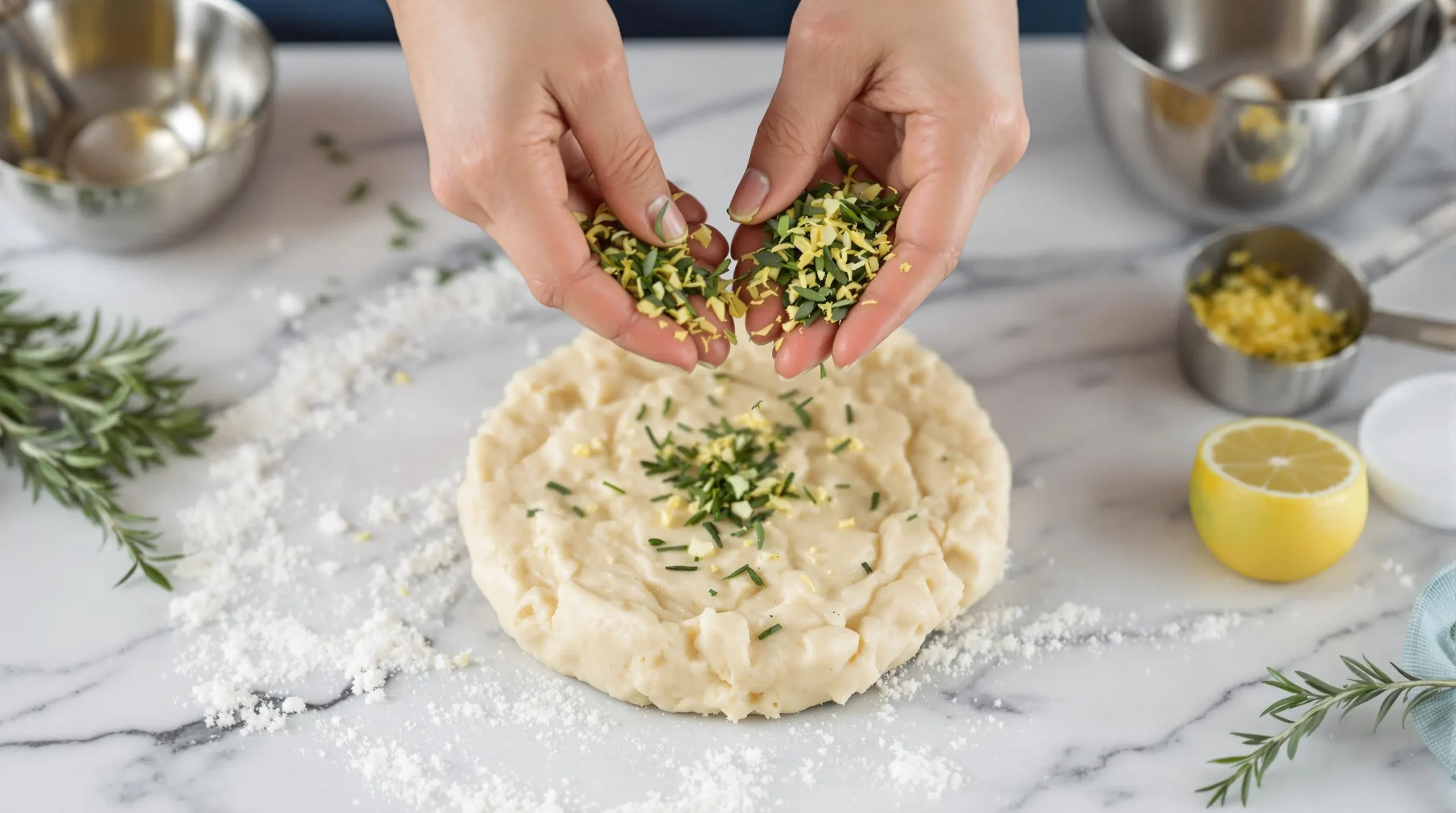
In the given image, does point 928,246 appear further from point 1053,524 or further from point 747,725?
point 747,725

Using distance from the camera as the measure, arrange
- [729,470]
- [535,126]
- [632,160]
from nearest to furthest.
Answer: [535,126]
[632,160]
[729,470]

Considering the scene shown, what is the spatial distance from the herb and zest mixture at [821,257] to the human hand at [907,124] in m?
0.04

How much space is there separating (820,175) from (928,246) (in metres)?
0.40

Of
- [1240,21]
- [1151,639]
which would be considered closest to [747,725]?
[1151,639]

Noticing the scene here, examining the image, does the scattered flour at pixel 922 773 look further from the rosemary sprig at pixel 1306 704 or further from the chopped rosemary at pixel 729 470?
the chopped rosemary at pixel 729 470

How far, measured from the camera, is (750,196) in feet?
9.59

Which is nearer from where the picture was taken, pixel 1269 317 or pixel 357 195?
pixel 1269 317

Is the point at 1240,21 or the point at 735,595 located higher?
the point at 1240,21

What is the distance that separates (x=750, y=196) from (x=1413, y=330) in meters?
1.83

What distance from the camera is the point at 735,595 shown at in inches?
118

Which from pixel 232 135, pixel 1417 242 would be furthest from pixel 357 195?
pixel 1417 242

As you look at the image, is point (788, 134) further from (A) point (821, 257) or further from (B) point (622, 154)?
(B) point (622, 154)

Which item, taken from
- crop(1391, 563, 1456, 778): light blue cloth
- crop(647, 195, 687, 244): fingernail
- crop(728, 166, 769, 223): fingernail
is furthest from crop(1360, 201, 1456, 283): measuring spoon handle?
crop(647, 195, 687, 244): fingernail

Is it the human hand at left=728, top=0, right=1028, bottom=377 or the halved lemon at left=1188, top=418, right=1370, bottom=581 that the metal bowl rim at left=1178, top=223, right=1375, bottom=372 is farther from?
the human hand at left=728, top=0, right=1028, bottom=377
